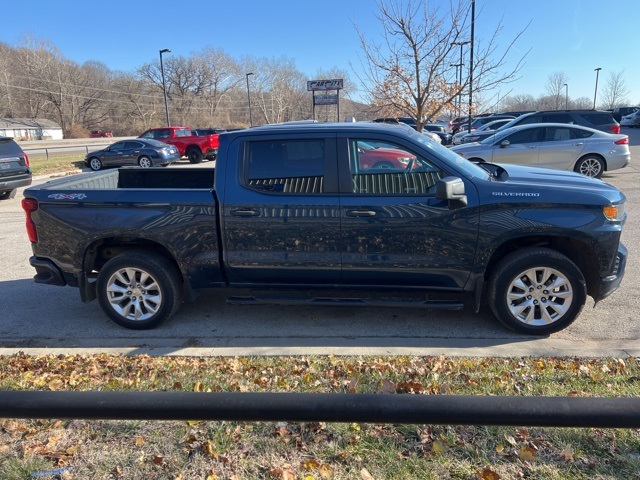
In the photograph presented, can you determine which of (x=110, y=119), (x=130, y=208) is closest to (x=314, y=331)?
(x=130, y=208)

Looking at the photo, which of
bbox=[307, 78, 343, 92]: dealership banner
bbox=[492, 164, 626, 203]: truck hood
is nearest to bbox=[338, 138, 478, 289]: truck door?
bbox=[492, 164, 626, 203]: truck hood

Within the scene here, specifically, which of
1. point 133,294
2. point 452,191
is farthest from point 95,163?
point 452,191

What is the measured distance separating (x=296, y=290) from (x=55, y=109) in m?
102

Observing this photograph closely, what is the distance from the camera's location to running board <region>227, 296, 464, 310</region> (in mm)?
4191

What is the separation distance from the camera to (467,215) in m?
4.03

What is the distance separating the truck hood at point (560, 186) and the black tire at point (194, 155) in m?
20.7

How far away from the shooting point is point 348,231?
416 cm

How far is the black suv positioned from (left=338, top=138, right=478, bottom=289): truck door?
1160cm

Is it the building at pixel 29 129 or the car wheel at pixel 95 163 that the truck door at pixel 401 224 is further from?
the building at pixel 29 129

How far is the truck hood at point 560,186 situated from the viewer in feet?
13.1

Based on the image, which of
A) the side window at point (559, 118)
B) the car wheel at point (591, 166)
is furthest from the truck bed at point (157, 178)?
the side window at point (559, 118)

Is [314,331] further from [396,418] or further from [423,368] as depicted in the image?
[396,418]

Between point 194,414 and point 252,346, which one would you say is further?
point 252,346

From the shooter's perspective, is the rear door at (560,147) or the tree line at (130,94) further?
the tree line at (130,94)
